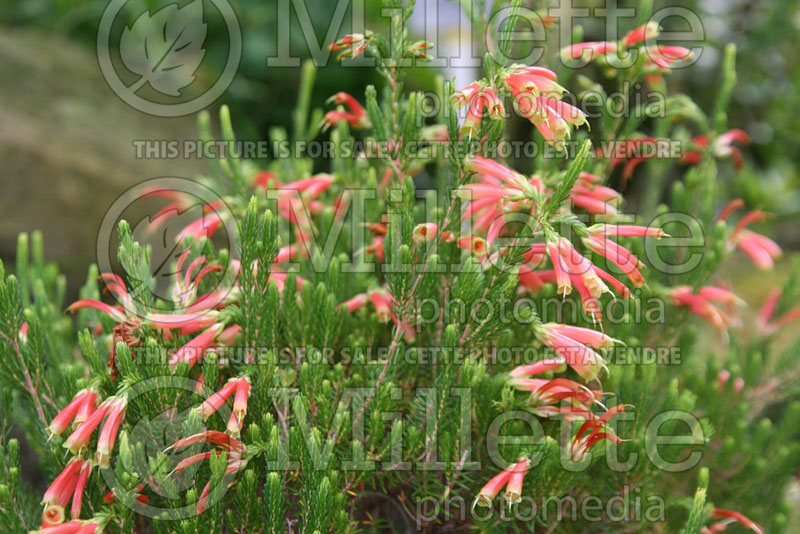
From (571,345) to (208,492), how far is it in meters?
0.67

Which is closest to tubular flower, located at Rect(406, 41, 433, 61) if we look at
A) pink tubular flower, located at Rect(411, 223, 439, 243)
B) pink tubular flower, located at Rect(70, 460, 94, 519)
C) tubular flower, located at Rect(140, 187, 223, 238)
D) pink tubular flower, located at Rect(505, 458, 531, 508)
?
pink tubular flower, located at Rect(411, 223, 439, 243)

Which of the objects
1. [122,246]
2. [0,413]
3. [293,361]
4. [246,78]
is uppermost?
[246,78]

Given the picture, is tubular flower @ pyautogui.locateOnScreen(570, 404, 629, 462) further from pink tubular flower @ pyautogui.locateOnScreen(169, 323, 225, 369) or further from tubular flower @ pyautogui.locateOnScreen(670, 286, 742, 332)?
pink tubular flower @ pyautogui.locateOnScreen(169, 323, 225, 369)

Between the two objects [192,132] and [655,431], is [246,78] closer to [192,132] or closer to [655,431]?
[192,132]

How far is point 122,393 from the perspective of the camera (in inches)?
48.1

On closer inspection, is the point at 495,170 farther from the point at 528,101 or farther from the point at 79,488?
the point at 79,488

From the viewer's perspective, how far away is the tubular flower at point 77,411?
1.24 metres

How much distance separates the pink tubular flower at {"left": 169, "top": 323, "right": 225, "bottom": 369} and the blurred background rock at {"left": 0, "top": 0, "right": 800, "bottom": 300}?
192 centimetres

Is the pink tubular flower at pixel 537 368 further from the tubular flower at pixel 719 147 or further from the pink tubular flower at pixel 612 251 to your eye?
the tubular flower at pixel 719 147

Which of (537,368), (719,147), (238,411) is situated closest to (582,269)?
(537,368)

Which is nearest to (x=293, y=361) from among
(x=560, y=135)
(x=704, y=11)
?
(x=560, y=135)

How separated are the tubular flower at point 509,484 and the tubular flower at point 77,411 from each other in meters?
0.68

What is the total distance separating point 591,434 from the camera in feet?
4.29

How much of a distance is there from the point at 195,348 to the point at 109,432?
0.22m
